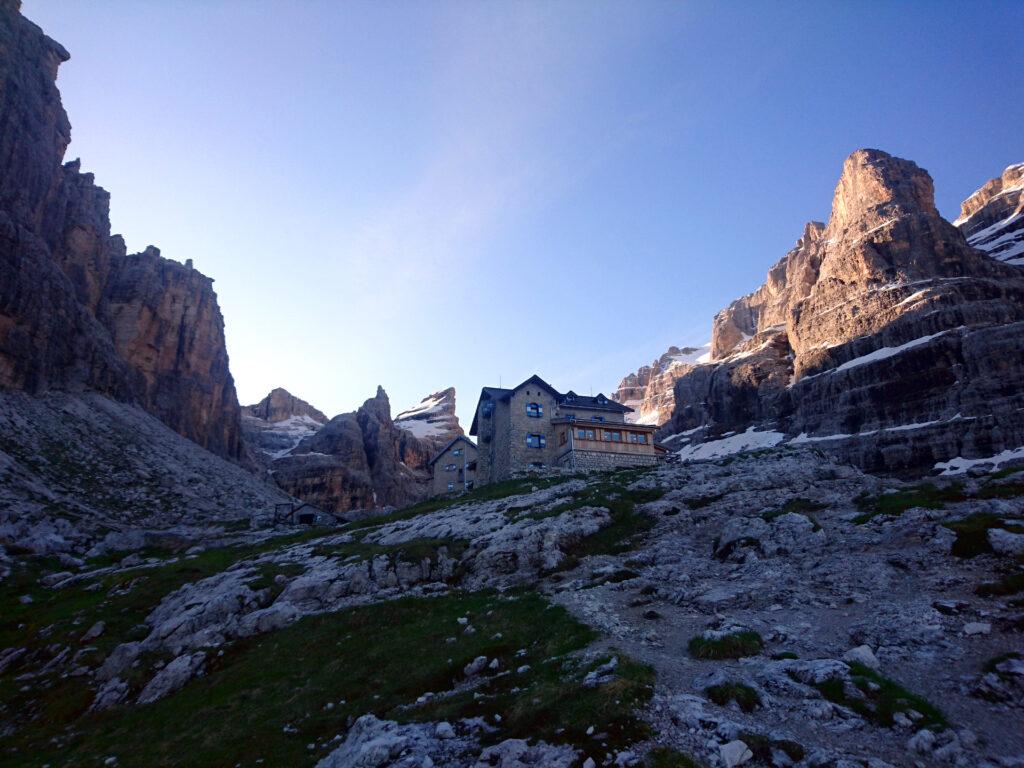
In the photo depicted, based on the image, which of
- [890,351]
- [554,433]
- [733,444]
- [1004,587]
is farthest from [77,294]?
[890,351]

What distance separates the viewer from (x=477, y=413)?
269 feet

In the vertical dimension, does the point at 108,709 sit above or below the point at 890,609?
below

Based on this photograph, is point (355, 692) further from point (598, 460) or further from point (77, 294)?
point (77, 294)

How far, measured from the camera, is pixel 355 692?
864 inches

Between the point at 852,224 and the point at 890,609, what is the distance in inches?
7381

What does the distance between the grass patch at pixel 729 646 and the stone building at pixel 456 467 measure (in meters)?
68.3

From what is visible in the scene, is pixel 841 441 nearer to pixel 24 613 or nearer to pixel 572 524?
pixel 572 524

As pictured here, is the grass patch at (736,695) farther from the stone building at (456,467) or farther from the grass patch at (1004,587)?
the stone building at (456,467)

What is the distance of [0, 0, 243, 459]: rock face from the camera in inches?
3305

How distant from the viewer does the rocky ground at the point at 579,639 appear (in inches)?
526

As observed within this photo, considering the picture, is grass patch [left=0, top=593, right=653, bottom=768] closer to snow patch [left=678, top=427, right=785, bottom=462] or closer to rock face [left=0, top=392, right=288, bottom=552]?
rock face [left=0, top=392, right=288, bottom=552]

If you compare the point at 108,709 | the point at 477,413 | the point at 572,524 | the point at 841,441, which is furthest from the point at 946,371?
the point at 108,709

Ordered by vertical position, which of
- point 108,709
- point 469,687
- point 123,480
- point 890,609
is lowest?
point 108,709

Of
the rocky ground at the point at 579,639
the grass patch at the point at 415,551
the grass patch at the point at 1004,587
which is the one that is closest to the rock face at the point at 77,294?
the rocky ground at the point at 579,639
